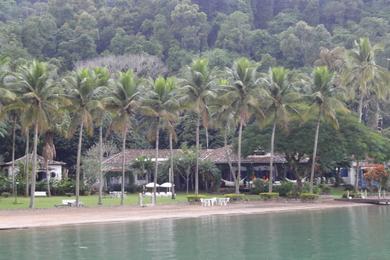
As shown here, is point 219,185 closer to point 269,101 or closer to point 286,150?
point 286,150

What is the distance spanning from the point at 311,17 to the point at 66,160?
55.5m

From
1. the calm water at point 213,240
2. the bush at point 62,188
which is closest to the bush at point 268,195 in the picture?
the calm water at point 213,240

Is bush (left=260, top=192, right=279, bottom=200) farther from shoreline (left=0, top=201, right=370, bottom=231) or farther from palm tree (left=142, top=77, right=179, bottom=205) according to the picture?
palm tree (left=142, top=77, right=179, bottom=205)

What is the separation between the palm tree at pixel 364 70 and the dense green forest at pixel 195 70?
0.35 feet

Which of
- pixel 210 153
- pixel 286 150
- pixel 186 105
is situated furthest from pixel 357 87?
pixel 186 105

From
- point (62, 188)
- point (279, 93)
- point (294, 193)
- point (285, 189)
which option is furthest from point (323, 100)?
point (62, 188)

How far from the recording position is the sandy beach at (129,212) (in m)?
36.7

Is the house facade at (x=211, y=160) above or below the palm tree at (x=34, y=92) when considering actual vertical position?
below

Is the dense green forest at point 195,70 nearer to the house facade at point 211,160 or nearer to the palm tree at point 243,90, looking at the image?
the palm tree at point 243,90

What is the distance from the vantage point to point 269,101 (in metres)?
55.0

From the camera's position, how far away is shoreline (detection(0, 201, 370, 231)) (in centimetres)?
3656

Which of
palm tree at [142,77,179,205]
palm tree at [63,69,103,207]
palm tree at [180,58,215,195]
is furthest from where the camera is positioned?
palm tree at [180,58,215,195]

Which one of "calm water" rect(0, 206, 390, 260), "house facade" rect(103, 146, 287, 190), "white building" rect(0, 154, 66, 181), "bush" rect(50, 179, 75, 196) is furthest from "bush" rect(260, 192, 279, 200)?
"white building" rect(0, 154, 66, 181)

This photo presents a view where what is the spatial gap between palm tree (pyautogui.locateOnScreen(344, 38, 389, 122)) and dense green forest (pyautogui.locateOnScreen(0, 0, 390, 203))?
108 millimetres
